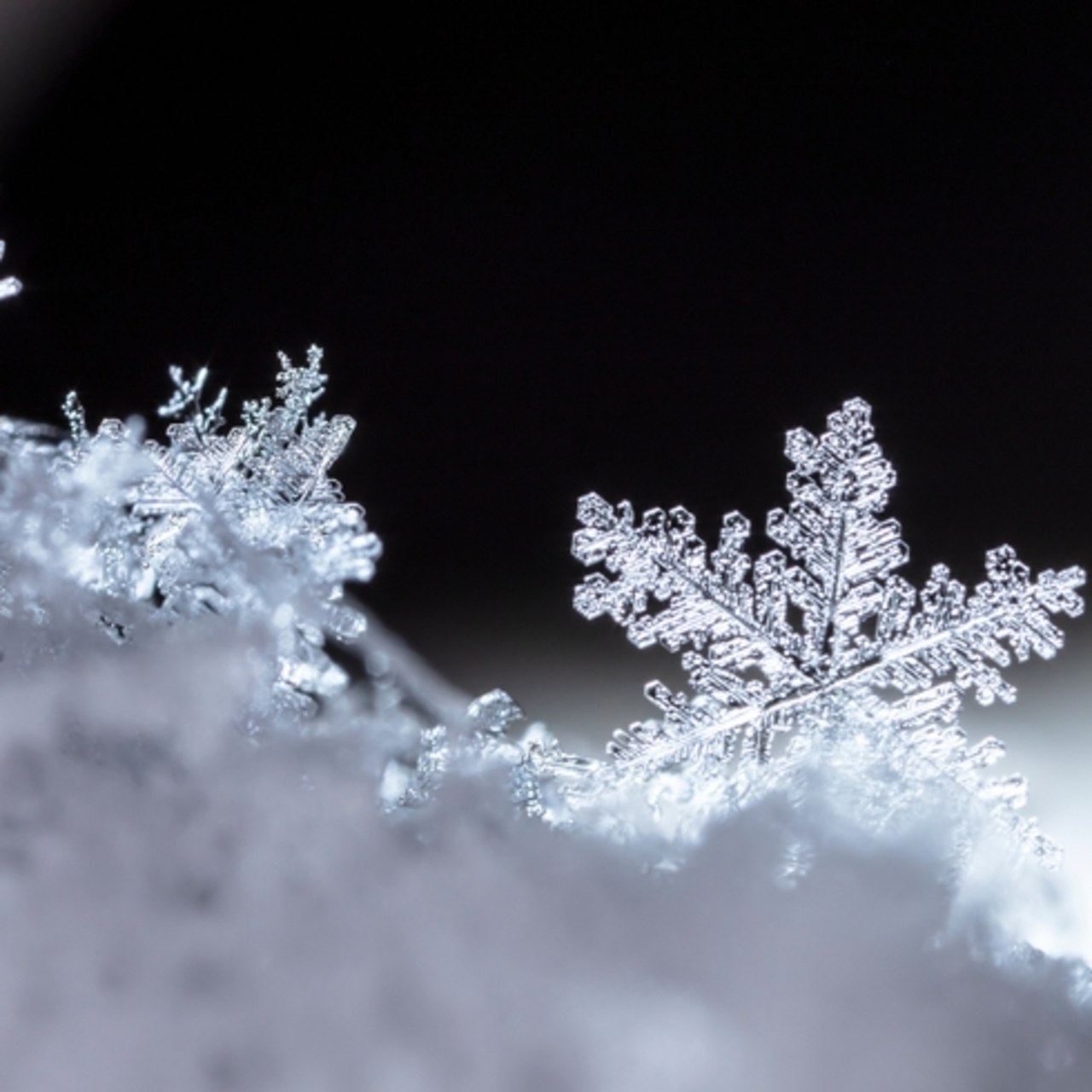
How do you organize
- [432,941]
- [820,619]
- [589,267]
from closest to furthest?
[432,941]
[820,619]
[589,267]

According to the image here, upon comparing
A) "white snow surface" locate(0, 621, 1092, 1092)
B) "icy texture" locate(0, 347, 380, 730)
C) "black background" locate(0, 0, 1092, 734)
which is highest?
"black background" locate(0, 0, 1092, 734)

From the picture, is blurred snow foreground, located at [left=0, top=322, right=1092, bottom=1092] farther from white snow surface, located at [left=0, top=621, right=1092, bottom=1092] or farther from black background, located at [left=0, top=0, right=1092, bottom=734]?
black background, located at [left=0, top=0, right=1092, bottom=734]

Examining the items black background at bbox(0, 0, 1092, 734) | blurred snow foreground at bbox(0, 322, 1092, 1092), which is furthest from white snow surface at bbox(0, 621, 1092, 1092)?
black background at bbox(0, 0, 1092, 734)

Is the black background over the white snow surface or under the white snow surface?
over

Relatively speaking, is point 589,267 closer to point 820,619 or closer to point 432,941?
point 820,619

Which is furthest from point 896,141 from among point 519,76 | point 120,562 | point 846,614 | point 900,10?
point 120,562

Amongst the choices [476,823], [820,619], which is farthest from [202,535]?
[820,619]

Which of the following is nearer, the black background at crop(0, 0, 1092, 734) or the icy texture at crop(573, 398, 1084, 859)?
the icy texture at crop(573, 398, 1084, 859)
